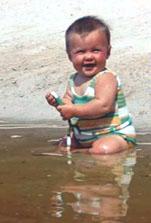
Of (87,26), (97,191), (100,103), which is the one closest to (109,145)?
(100,103)

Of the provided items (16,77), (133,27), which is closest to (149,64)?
(16,77)

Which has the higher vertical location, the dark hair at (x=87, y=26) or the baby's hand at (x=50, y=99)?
the dark hair at (x=87, y=26)

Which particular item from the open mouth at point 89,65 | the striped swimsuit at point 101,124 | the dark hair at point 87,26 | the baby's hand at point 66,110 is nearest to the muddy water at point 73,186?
the striped swimsuit at point 101,124

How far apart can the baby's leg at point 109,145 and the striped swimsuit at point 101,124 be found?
0.31ft

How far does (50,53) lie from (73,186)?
722 centimetres

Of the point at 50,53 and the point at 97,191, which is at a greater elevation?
the point at 97,191

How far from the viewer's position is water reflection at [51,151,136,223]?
9.11 feet

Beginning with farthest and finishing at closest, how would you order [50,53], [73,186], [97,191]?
[50,53]
[73,186]
[97,191]

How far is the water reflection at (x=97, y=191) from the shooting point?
9.11 feet

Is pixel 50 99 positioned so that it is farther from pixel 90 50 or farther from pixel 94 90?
pixel 90 50

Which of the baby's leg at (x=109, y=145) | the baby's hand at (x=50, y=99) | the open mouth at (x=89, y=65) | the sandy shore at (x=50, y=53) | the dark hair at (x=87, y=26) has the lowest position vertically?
the sandy shore at (x=50, y=53)

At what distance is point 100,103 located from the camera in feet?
14.8

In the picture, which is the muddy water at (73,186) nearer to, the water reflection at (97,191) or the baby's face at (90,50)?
the water reflection at (97,191)

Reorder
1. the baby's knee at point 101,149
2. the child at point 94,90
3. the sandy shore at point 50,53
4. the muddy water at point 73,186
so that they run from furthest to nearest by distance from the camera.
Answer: the sandy shore at point 50,53, the child at point 94,90, the baby's knee at point 101,149, the muddy water at point 73,186
